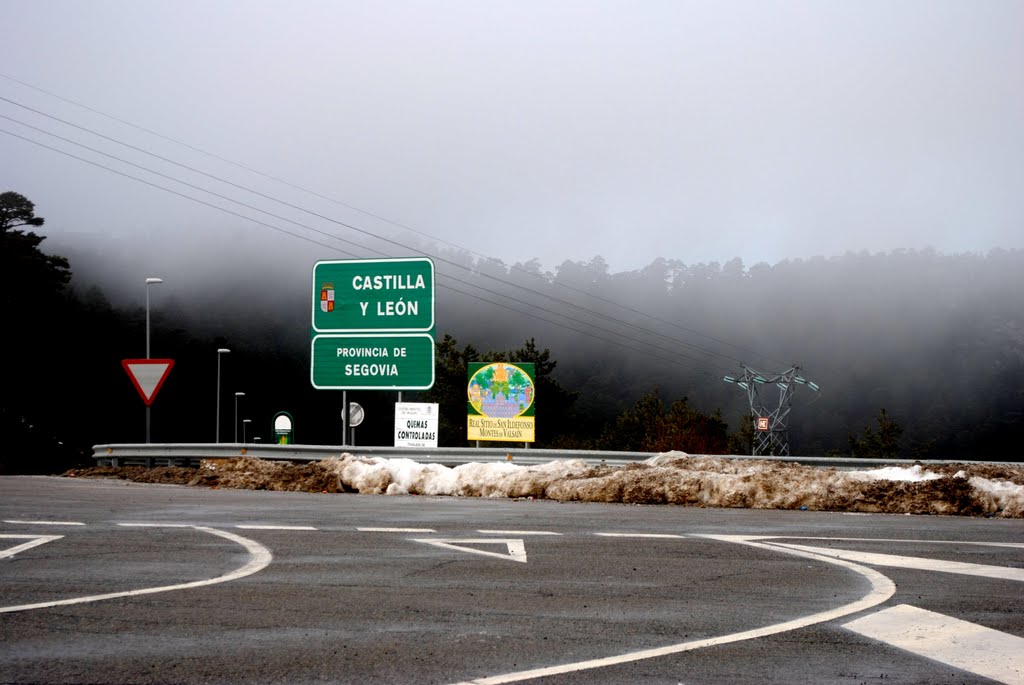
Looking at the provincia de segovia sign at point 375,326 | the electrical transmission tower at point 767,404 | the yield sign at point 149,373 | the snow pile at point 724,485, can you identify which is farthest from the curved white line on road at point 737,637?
the electrical transmission tower at point 767,404

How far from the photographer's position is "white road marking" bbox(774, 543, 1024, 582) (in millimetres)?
7871

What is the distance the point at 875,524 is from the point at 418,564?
21.2ft

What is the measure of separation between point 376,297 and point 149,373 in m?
5.37

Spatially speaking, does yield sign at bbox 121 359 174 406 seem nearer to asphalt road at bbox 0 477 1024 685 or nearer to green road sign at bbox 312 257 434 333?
green road sign at bbox 312 257 434 333

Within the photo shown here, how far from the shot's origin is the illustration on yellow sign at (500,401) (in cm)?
3631

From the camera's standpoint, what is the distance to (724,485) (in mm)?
15828

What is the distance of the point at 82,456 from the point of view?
1859 inches

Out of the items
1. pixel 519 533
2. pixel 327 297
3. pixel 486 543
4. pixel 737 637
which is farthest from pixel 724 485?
pixel 327 297

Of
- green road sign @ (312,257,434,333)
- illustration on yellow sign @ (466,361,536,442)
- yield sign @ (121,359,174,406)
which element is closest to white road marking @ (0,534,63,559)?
green road sign @ (312,257,434,333)

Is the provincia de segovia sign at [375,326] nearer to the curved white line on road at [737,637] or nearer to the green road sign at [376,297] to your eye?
the green road sign at [376,297]

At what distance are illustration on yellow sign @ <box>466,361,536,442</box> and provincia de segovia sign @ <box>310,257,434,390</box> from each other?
1294 cm

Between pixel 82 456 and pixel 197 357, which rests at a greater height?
pixel 197 357

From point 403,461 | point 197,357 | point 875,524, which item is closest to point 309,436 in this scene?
point 197,357

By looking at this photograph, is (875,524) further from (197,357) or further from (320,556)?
(197,357)
